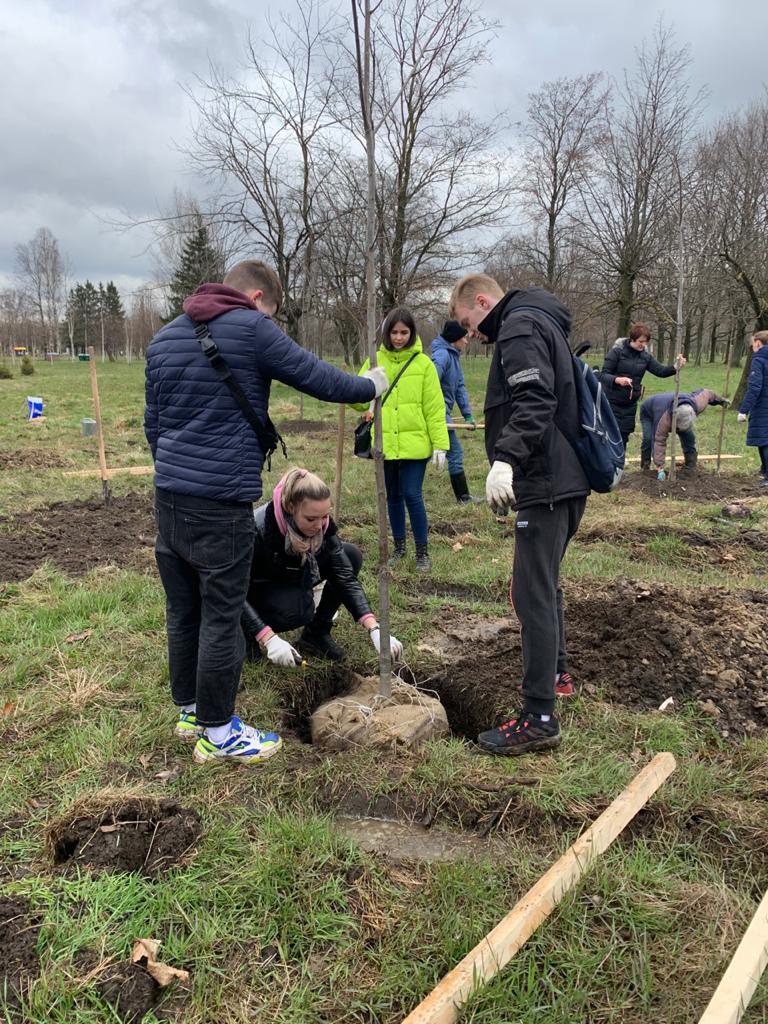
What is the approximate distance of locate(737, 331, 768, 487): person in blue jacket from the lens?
825 cm

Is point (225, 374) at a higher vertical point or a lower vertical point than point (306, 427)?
higher

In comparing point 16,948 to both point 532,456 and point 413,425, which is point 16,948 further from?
point 413,425

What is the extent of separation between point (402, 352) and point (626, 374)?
464 centimetres

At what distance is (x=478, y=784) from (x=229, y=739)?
3.33ft

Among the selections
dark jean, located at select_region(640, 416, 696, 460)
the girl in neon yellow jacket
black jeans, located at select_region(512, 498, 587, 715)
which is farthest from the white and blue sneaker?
dark jean, located at select_region(640, 416, 696, 460)

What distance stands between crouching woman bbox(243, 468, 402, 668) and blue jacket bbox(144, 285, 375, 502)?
0.69 m

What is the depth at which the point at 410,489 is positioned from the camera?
528 centimetres

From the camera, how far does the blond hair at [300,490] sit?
310cm

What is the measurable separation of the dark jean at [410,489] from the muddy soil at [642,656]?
1177 millimetres

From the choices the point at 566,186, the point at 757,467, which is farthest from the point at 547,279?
the point at 757,467

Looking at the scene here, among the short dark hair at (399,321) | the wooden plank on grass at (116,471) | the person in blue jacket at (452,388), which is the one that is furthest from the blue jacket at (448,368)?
the wooden plank on grass at (116,471)

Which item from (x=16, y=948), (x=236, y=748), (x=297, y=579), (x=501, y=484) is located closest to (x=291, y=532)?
(x=297, y=579)

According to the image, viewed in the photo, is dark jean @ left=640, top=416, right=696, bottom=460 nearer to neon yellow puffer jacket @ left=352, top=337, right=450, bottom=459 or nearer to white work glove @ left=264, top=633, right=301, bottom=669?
neon yellow puffer jacket @ left=352, top=337, right=450, bottom=459

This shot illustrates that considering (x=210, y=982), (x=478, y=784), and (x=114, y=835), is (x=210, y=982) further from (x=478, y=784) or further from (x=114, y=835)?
(x=478, y=784)
